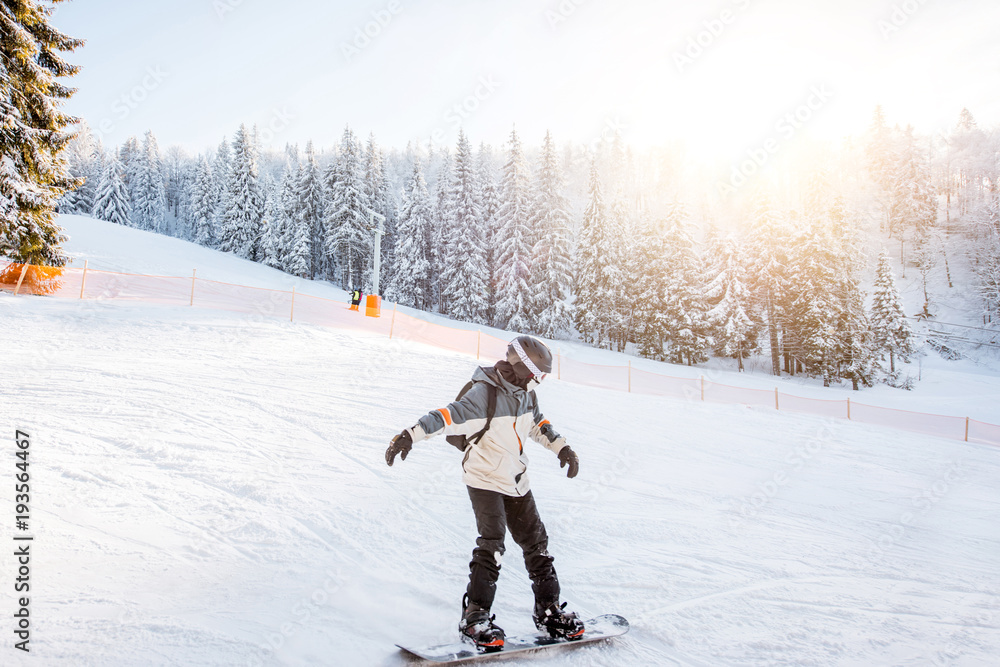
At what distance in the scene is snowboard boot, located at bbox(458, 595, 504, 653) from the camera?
9.12ft

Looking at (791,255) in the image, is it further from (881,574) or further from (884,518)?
(881,574)

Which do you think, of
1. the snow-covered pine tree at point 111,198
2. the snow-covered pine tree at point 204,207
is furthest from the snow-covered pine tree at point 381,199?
the snow-covered pine tree at point 111,198

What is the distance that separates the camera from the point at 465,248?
119ft

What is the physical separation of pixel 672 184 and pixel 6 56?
7949 cm

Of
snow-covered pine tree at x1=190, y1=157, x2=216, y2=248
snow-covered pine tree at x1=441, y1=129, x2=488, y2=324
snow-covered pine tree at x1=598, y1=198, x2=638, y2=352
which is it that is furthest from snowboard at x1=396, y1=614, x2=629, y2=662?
snow-covered pine tree at x1=190, y1=157, x2=216, y2=248

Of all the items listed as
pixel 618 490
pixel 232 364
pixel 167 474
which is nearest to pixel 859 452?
pixel 618 490

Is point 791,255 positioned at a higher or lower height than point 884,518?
higher

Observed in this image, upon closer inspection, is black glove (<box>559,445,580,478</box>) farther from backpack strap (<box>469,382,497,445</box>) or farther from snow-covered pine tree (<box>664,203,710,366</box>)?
snow-covered pine tree (<box>664,203,710,366</box>)

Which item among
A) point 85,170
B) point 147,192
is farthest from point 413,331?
point 85,170

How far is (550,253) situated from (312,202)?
2485cm

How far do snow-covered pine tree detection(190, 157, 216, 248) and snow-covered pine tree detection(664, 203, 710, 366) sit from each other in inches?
1989

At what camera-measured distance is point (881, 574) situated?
15.3 feet

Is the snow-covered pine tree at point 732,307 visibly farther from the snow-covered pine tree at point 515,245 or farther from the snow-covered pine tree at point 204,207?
the snow-covered pine tree at point 204,207

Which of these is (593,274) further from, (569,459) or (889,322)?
(569,459)
